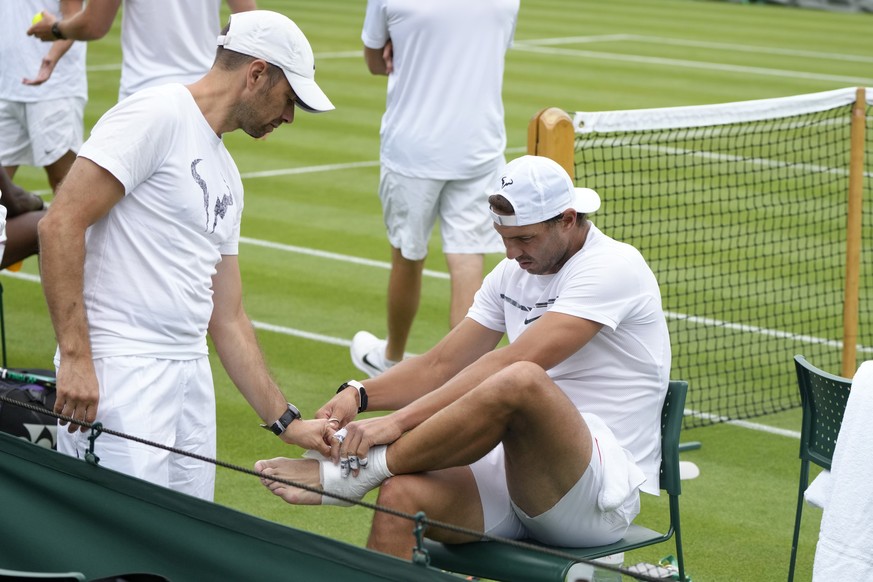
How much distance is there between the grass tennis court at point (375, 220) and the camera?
22.0 feet

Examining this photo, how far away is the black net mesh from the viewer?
8.81 metres

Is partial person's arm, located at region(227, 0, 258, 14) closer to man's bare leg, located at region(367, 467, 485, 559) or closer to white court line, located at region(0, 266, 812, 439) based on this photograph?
white court line, located at region(0, 266, 812, 439)

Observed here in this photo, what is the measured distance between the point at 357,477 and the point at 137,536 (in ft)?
3.32

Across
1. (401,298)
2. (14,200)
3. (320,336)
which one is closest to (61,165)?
(320,336)

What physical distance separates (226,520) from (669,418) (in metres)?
2.02

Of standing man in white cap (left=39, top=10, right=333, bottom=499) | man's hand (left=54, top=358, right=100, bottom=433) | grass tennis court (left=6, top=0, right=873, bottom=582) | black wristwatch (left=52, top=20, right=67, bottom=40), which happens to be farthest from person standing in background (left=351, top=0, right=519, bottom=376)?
man's hand (left=54, top=358, right=100, bottom=433)

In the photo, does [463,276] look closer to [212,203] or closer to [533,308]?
[533,308]

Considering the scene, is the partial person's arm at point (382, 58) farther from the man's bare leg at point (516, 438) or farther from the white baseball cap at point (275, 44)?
the man's bare leg at point (516, 438)

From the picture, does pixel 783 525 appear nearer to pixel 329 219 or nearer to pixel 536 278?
pixel 536 278

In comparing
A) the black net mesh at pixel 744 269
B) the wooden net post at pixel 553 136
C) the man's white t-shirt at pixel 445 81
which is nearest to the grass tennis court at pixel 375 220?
the black net mesh at pixel 744 269

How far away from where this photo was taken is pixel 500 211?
519cm

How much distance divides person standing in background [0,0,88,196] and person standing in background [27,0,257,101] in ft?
5.54

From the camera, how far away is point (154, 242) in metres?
4.64

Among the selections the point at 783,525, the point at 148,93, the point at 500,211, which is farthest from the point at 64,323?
the point at 783,525
